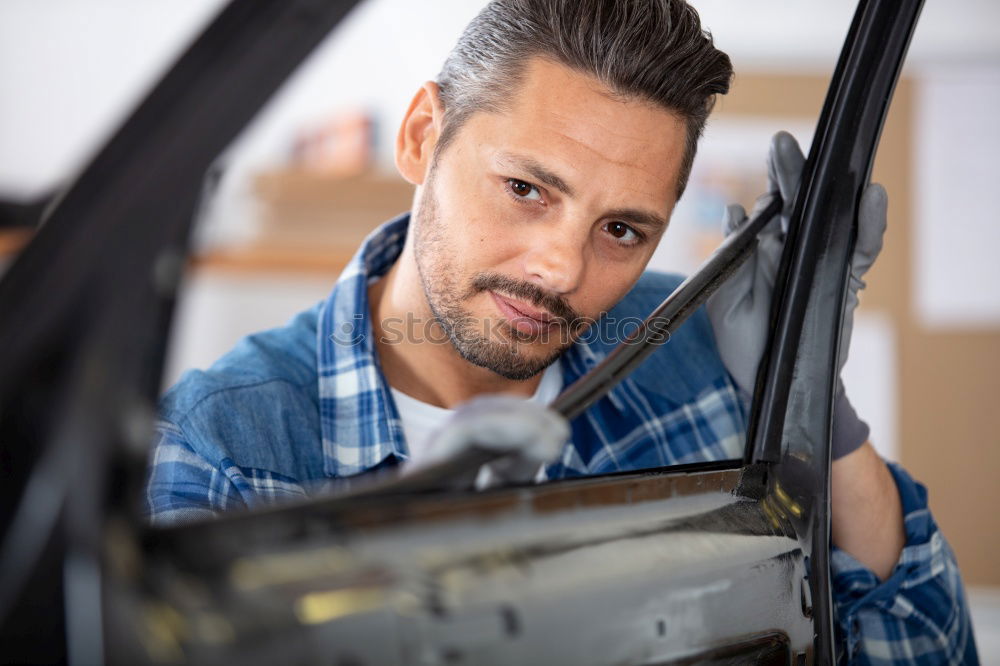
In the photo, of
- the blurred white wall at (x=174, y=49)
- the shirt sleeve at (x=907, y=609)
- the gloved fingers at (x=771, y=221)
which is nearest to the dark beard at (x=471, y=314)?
the gloved fingers at (x=771, y=221)

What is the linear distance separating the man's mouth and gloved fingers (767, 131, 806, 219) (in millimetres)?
251

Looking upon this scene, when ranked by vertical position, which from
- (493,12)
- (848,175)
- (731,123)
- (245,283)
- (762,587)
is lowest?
(762,587)

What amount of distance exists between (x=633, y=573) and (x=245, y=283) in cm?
308

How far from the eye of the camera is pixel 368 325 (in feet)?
3.31

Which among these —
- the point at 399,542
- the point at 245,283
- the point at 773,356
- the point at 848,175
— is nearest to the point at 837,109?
the point at 848,175

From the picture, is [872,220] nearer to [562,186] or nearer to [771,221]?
[771,221]

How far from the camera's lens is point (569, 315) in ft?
3.08

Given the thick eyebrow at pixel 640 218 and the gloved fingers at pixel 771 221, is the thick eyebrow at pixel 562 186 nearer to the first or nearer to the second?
the thick eyebrow at pixel 640 218

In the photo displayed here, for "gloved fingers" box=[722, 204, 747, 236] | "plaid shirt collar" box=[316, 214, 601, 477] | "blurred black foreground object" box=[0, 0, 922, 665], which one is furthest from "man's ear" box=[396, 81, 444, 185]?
"blurred black foreground object" box=[0, 0, 922, 665]

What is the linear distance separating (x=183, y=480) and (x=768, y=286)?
0.58 m

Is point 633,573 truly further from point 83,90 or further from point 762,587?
point 83,90

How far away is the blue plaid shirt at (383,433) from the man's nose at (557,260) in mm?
133

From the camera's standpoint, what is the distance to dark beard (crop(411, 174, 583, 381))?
3.09 ft

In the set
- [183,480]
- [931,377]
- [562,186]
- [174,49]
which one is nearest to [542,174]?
[562,186]
